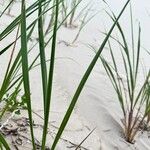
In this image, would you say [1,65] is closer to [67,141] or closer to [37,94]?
[37,94]

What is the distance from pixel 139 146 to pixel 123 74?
1.01m

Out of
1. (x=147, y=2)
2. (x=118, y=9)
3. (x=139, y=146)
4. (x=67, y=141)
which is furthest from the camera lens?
(x=147, y=2)

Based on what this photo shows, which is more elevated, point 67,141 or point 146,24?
point 146,24

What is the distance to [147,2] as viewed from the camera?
455cm

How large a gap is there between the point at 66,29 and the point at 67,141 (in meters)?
1.93

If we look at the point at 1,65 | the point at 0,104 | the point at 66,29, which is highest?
the point at 66,29

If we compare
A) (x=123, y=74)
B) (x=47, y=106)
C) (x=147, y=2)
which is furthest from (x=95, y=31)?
(x=47, y=106)

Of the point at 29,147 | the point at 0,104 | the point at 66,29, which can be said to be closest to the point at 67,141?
the point at 29,147

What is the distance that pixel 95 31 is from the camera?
3.52 meters

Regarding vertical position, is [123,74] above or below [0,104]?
above

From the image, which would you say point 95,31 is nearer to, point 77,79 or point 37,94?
point 77,79

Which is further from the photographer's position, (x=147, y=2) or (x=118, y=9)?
(x=147, y=2)

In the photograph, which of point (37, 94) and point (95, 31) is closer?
point (37, 94)

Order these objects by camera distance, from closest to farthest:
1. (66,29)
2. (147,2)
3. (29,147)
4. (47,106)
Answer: (47,106)
(29,147)
(66,29)
(147,2)
